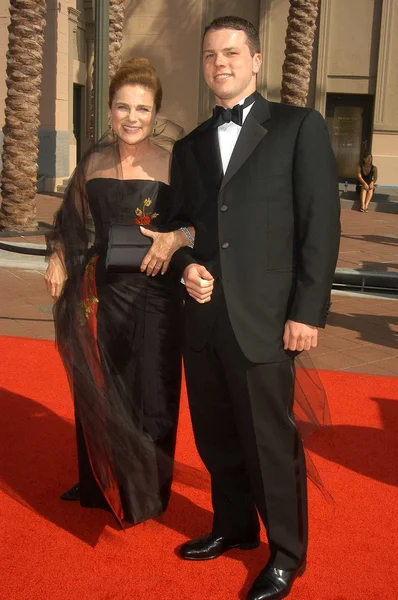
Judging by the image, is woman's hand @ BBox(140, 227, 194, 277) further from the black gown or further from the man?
the black gown

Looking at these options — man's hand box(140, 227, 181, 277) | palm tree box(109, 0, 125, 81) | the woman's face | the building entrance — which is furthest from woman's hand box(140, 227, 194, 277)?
the building entrance

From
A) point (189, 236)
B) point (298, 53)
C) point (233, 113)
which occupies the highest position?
point (298, 53)

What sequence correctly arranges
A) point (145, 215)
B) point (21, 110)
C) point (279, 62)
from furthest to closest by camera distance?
point (279, 62), point (21, 110), point (145, 215)

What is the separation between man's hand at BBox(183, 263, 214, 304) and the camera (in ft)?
8.44

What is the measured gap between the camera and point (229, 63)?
8.33 ft

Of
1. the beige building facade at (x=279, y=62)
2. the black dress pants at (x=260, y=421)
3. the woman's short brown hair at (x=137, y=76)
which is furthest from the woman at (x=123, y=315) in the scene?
the beige building facade at (x=279, y=62)

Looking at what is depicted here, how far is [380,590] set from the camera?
282 cm

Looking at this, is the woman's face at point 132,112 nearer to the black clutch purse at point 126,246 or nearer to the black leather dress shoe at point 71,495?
the black clutch purse at point 126,246

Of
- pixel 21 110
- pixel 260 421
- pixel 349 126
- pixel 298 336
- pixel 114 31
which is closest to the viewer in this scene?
pixel 298 336

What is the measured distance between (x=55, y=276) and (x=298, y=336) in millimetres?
1244

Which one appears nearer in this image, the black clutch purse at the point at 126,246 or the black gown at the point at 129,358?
the black clutch purse at the point at 126,246

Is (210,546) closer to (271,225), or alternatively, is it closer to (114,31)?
(271,225)

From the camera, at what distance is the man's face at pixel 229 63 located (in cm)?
253

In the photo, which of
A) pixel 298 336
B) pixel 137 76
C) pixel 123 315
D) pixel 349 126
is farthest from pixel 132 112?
pixel 349 126
